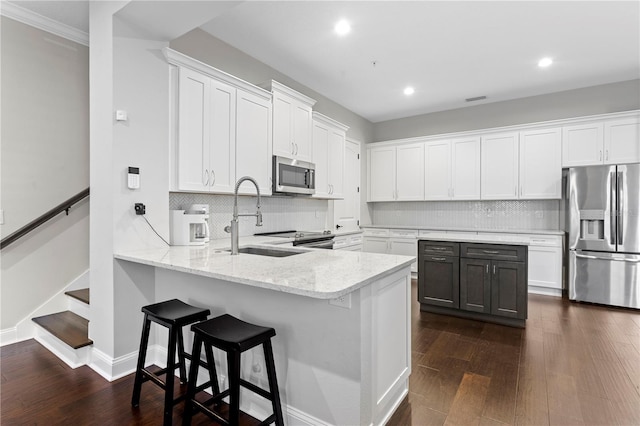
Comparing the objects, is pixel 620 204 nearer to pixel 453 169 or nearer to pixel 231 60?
pixel 453 169

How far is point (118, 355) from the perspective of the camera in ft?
7.76

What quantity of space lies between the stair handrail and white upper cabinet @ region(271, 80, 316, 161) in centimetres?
202

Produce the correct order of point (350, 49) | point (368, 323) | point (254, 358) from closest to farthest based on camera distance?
point (368, 323), point (254, 358), point (350, 49)

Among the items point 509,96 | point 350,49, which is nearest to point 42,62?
point 350,49

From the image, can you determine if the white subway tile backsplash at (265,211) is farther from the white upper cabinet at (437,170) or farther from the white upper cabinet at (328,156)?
the white upper cabinet at (437,170)

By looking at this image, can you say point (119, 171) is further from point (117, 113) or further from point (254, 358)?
point (254, 358)

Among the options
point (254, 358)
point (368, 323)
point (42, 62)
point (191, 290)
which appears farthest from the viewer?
point (42, 62)

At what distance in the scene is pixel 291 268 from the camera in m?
1.74

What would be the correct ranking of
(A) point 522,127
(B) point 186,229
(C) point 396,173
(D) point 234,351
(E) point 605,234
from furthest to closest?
(C) point 396,173 < (A) point 522,127 < (E) point 605,234 < (B) point 186,229 < (D) point 234,351

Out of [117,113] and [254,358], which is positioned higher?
[117,113]

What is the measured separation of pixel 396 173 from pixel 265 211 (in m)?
3.04

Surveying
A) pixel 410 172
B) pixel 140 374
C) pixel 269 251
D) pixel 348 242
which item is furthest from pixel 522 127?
pixel 140 374

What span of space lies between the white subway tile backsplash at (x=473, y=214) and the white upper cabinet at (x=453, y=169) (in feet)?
1.06

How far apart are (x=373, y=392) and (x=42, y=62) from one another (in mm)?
3909
